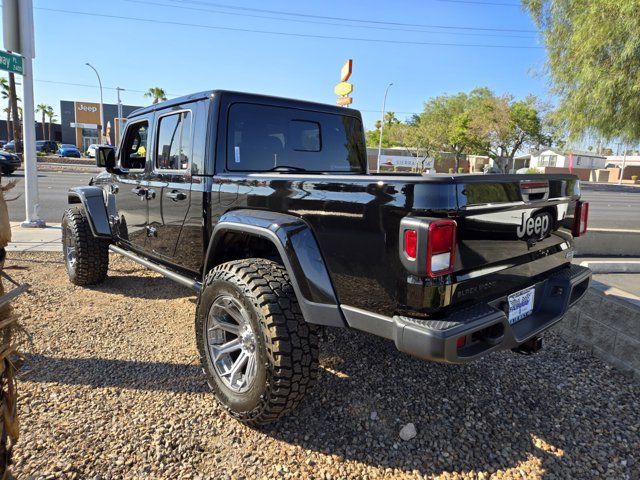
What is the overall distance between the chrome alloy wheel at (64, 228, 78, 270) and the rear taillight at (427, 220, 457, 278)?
4286mm

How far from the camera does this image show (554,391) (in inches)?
120

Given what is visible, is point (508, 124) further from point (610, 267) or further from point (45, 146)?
point (45, 146)

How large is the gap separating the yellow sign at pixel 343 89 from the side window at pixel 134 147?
5.69 meters

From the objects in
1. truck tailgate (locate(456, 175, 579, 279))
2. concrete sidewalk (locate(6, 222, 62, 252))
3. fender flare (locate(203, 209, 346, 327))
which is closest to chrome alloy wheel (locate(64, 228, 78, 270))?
concrete sidewalk (locate(6, 222, 62, 252))

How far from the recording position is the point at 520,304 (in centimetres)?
248

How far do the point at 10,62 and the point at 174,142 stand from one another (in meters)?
5.61

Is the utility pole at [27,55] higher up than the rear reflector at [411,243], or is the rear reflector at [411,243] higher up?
the utility pole at [27,55]

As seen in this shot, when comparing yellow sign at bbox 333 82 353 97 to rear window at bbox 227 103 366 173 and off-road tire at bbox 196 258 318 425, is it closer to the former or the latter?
rear window at bbox 227 103 366 173

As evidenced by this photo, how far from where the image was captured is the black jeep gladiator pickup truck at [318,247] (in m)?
1.99

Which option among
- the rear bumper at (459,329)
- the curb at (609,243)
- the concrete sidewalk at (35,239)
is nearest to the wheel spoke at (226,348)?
the rear bumper at (459,329)

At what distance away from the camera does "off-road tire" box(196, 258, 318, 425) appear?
2.33 metres

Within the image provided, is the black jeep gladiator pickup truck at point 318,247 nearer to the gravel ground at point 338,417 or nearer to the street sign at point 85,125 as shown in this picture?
the gravel ground at point 338,417

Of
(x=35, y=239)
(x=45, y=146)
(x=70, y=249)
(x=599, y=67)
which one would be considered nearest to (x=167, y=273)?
(x=70, y=249)

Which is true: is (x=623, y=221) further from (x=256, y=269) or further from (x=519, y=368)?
(x=256, y=269)
